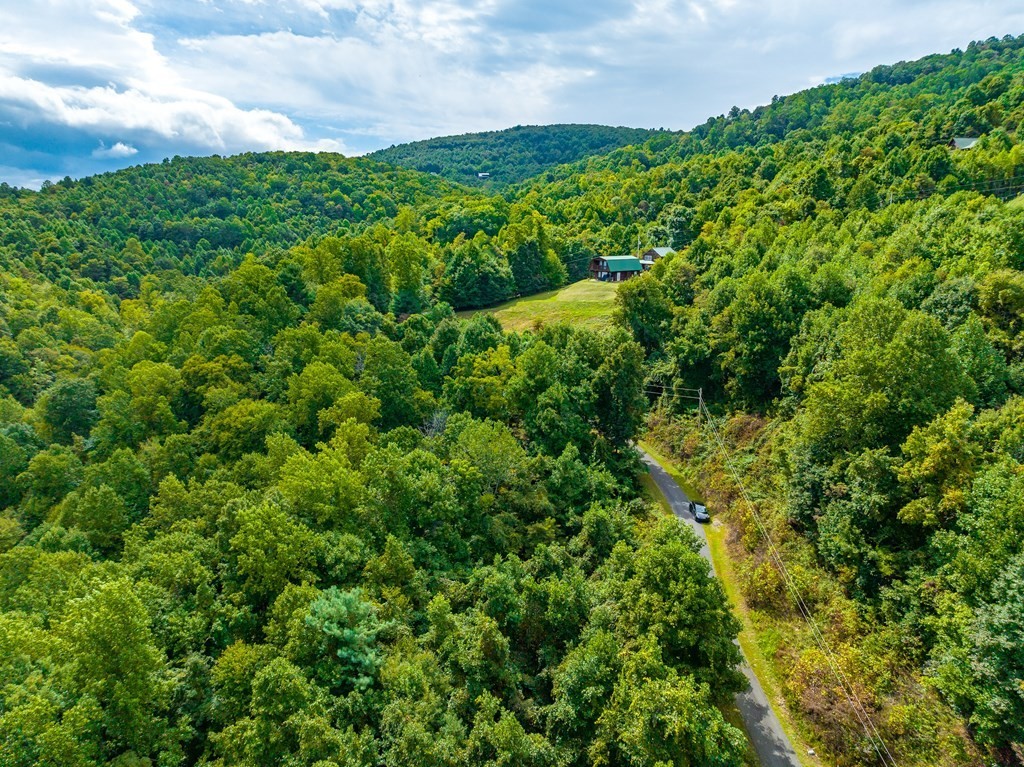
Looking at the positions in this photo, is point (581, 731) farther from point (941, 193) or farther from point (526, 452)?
point (941, 193)

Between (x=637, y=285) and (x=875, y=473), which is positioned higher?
(x=637, y=285)

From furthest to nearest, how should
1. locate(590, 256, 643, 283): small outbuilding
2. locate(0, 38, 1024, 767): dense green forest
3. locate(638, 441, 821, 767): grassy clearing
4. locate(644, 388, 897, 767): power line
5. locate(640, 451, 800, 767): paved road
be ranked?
locate(590, 256, 643, 283): small outbuilding, locate(638, 441, 821, 767): grassy clearing, locate(640, 451, 800, 767): paved road, locate(644, 388, 897, 767): power line, locate(0, 38, 1024, 767): dense green forest

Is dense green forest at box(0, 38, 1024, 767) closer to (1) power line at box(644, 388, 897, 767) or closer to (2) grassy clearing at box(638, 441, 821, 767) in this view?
(1) power line at box(644, 388, 897, 767)

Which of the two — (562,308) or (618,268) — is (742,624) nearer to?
(562,308)

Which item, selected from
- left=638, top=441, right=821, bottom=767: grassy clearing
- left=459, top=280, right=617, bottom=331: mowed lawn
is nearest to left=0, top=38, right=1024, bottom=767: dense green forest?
left=638, top=441, right=821, bottom=767: grassy clearing

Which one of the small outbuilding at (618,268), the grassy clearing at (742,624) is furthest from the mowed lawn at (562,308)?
the grassy clearing at (742,624)

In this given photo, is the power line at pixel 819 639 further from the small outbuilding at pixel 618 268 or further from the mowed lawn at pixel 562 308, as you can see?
the small outbuilding at pixel 618 268

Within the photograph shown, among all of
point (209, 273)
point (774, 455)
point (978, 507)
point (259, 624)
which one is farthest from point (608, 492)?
point (209, 273)
